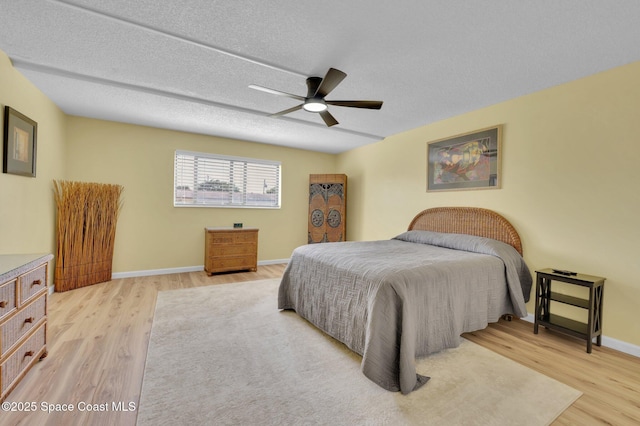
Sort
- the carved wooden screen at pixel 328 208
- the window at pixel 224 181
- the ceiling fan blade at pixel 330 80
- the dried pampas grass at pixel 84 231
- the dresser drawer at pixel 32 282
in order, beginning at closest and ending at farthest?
1. the dresser drawer at pixel 32 282
2. the ceiling fan blade at pixel 330 80
3. the dried pampas grass at pixel 84 231
4. the window at pixel 224 181
5. the carved wooden screen at pixel 328 208

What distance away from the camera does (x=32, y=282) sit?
74.0 inches

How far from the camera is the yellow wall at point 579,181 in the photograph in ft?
7.83

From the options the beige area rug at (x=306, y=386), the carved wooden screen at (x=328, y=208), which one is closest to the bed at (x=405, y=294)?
the beige area rug at (x=306, y=386)

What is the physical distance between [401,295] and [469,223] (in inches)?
88.5

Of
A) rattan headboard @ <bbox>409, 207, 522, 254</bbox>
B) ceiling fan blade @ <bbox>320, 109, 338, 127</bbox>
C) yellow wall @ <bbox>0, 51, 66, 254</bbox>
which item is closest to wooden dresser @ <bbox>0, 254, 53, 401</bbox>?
yellow wall @ <bbox>0, 51, 66, 254</bbox>

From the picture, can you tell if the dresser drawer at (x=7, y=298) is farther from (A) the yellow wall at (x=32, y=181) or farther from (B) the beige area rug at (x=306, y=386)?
(A) the yellow wall at (x=32, y=181)

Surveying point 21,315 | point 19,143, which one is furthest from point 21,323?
point 19,143

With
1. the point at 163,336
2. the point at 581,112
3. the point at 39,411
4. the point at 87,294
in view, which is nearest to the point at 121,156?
the point at 87,294

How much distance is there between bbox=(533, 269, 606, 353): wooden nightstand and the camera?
2.32 meters

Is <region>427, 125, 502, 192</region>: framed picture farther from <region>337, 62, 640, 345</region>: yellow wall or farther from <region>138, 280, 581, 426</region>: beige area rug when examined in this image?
<region>138, 280, 581, 426</region>: beige area rug

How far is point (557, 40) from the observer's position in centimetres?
209

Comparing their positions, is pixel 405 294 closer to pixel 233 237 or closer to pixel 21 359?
pixel 21 359

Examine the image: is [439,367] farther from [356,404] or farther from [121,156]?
[121,156]

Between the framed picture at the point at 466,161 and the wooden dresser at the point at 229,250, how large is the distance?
3.25m
